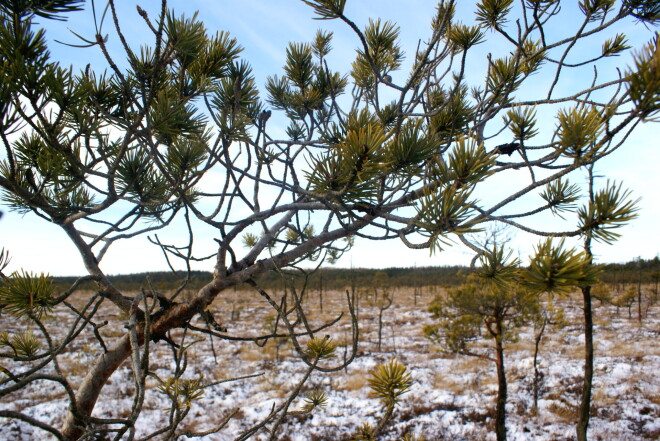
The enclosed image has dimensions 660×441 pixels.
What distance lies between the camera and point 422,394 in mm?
9680

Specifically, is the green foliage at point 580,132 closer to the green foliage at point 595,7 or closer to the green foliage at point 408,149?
the green foliage at point 408,149

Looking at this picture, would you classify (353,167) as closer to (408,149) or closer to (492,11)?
(408,149)

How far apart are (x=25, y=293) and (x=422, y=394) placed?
34.0 feet

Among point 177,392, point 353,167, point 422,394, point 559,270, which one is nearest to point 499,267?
point 559,270

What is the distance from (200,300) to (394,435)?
311 inches

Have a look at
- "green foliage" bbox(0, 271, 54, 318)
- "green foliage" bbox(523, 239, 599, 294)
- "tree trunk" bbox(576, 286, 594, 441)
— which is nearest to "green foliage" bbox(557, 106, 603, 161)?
"green foliage" bbox(523, 239, 599, 294)

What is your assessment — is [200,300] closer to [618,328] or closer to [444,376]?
[444,376]

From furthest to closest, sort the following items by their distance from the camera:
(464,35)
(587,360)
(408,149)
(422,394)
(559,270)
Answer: (422,394), (587,360), (464,35), (408,149), (559,270)

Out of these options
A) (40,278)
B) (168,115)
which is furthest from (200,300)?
(168,115)

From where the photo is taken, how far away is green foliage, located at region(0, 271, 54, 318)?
36.6 inches

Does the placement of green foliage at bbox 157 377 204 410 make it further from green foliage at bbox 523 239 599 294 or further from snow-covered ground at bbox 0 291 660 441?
snow-covered ground at bbox 0 291 660 441

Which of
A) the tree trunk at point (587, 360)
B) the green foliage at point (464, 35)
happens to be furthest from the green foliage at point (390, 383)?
the tree trunk at point (587, 360)

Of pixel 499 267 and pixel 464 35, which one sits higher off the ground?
pixel 464 35

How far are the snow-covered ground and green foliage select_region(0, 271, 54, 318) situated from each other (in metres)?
6.63
